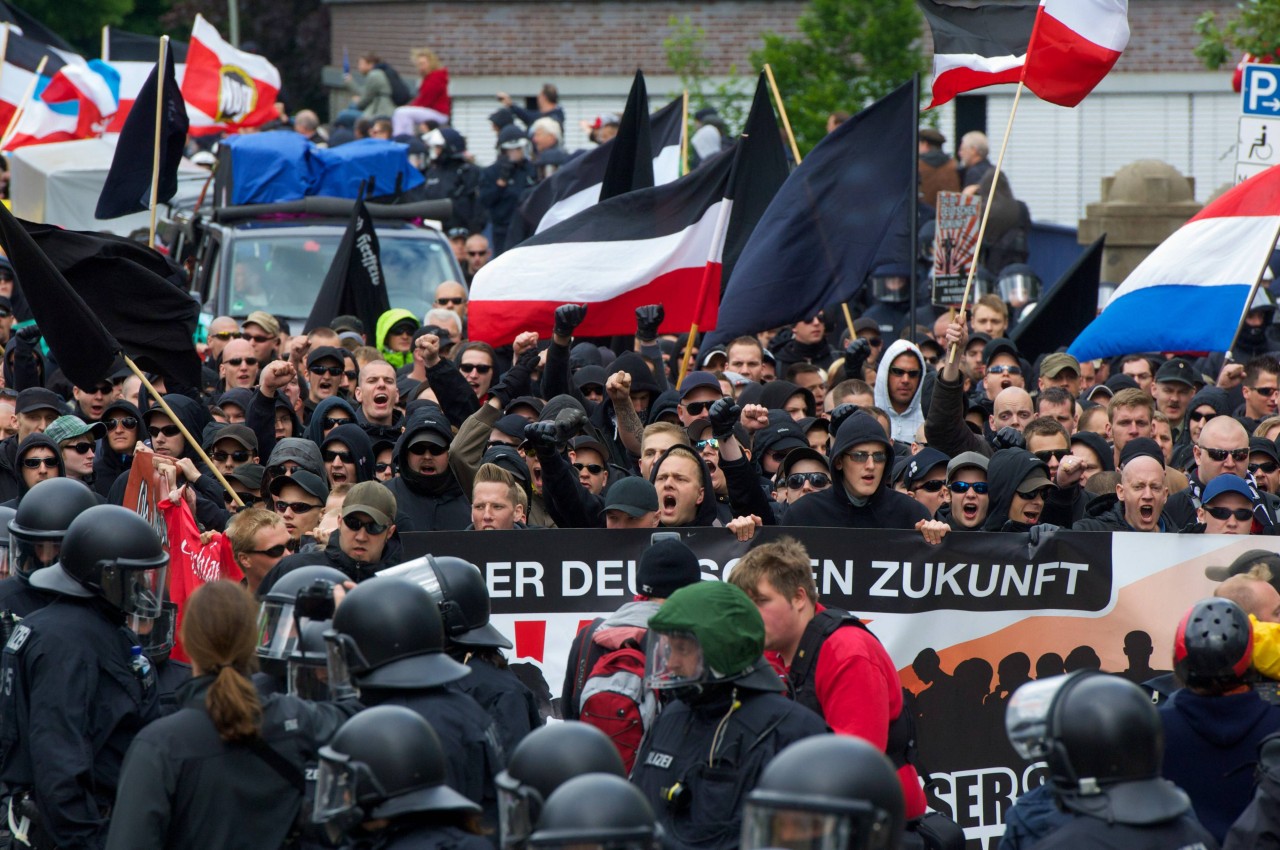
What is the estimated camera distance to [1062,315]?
14.1 meters

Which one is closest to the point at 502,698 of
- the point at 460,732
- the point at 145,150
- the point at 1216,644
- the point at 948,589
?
the point at 460,732

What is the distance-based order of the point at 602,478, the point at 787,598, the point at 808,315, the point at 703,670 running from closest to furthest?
the point at 703,670 < the point at 787,598 < the point at 602,478 < the point at 808,315

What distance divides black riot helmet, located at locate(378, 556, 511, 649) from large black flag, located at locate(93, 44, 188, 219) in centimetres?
732

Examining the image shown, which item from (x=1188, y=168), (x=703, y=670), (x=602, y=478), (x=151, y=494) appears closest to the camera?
(x=703, y=670)

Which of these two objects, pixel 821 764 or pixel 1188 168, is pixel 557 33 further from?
pixel 821 764

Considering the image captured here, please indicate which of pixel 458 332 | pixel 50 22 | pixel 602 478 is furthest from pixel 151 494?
pixel 50 22

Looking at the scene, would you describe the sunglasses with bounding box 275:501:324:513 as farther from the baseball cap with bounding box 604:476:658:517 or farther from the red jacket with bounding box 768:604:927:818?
the red jacket with bounding box 768:604:927:818

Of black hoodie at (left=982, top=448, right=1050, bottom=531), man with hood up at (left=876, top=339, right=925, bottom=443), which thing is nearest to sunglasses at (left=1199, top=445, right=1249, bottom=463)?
black hoodie at (left=982, top=448, right=1050, bottom=531)

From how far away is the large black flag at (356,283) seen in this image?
14102mm

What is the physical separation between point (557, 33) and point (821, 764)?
2812cm

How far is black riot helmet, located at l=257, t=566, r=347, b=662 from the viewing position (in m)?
5.46

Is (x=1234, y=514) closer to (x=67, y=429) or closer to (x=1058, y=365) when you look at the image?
(x=1058, y=365)

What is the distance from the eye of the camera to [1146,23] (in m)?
29.8

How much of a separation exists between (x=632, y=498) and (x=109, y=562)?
2.59 meters
